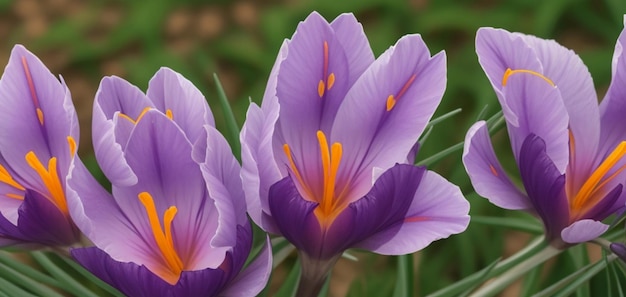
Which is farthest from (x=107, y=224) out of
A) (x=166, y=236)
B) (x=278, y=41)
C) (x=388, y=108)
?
(x=278, y=41)

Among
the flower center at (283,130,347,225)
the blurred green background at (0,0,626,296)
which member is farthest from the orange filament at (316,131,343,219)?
the blurred green background at (0,0,626,296)

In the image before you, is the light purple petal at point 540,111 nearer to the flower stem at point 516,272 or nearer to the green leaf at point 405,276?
the flower stem at point 516,272

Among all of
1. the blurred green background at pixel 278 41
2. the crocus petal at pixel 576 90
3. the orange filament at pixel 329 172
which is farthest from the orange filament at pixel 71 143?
the blurred green background at pixel 278 41

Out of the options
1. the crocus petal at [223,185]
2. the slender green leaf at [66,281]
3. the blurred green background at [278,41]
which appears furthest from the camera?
the blurred green background at [278,41]

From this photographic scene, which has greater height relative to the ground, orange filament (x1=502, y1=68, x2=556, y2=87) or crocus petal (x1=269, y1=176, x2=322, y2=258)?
orange filament (x1=502, y1=68, x2=556, y2=87)

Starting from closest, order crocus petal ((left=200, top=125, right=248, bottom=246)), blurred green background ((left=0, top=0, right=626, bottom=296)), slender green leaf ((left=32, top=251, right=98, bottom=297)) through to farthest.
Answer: crocus petal ((left=200, top=125, right=248, bottom=246)), slender green leaf ((left=32, top=251, right=98, bottom=297)), blurred green background ((left=0, top=0, right=626, bottom=296))

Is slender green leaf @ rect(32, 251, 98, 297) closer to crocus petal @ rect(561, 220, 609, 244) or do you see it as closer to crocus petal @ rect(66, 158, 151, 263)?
crocus petal @ rect(66, 158, 151, 263)
